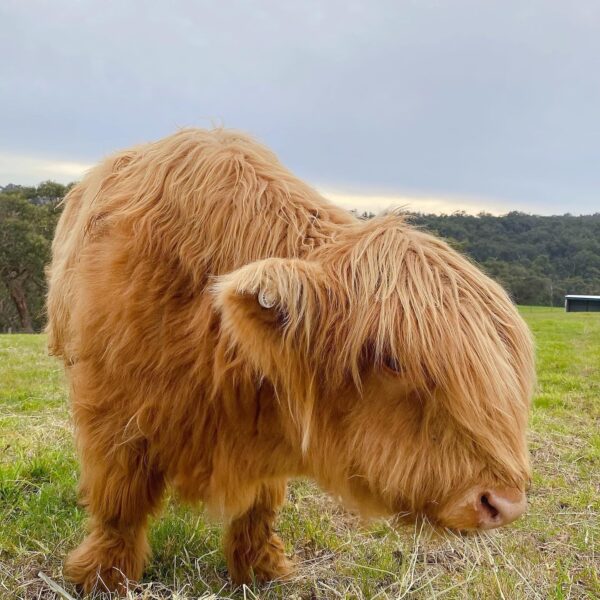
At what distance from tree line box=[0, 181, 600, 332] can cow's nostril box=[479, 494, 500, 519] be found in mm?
20831

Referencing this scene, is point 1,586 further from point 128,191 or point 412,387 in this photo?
point 412,387

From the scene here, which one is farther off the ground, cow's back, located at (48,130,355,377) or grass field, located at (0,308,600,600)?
cow's back, located at (48,130,355,377)

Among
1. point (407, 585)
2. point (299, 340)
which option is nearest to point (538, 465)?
point (407, 585)

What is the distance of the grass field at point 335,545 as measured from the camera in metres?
2.35

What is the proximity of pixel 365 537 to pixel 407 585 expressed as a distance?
650 millimetres

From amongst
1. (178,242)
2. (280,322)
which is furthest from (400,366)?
(178,242)

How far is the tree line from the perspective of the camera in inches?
1094

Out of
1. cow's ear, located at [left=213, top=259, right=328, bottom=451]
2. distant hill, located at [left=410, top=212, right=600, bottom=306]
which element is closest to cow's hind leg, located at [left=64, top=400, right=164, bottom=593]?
cow's ear, located at [left=213, top=259, right=328, bottom=451]

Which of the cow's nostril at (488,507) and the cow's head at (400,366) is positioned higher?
the cow's head at (400,366)

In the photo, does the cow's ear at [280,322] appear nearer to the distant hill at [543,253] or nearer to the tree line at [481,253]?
the tree line at [481,253]

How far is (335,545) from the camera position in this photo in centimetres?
286

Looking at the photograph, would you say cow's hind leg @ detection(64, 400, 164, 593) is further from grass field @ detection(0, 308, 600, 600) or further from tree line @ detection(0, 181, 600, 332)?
tree line @ detection(0, 181, 600, 332)

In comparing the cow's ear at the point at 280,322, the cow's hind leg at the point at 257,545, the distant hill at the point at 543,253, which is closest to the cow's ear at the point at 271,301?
the cow's ear at the point at 280,322

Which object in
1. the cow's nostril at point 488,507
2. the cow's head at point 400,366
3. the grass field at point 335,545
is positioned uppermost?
the cow's head at point 400,366
